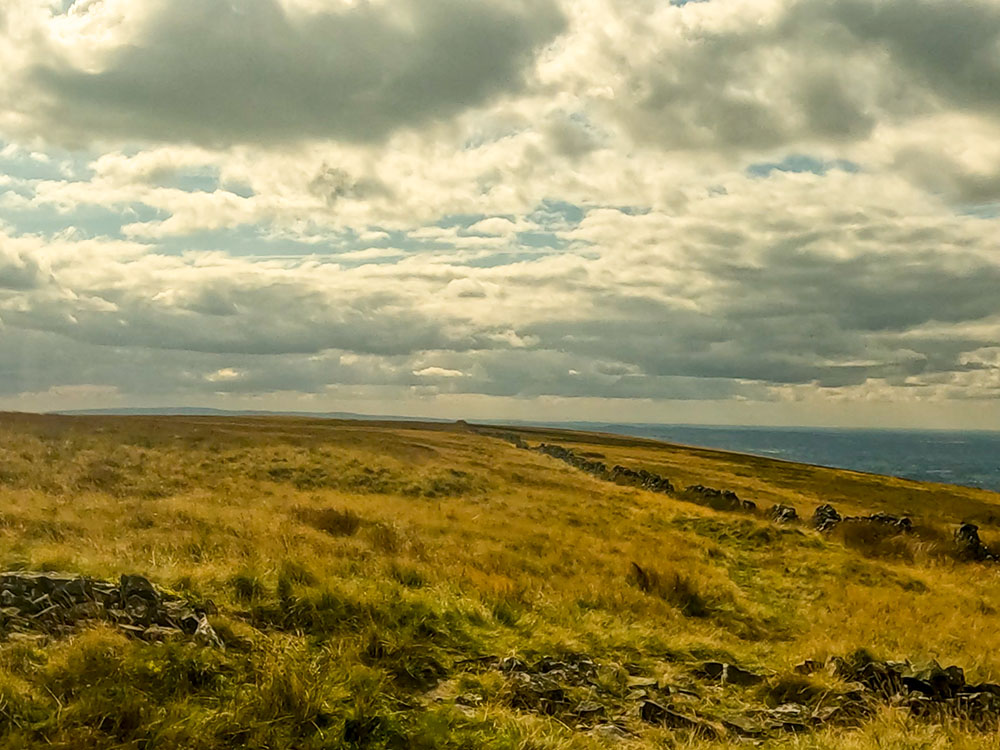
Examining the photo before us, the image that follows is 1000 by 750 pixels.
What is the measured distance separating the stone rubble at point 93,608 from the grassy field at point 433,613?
1.14ft

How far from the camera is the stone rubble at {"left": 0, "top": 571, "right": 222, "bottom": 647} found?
8.05m

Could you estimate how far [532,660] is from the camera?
10.1 meters

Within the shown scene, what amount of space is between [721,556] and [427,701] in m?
16.5

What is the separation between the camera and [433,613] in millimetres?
10695

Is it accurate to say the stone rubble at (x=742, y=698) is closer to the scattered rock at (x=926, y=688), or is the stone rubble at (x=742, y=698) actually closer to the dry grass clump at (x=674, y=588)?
the scattered rock at (x=926, y=688)

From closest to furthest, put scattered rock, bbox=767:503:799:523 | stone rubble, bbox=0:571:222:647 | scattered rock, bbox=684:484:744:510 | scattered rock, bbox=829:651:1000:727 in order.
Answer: stone rubble, bbox=0:571:222:647 → scattered rock, bbox=829:651:1000:727 → scattered rock, bbox=767:503:799:523 → scattered rock, bbox=684:484:744:510

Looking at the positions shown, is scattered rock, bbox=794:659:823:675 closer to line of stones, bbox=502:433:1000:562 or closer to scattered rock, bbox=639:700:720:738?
scattered rock, bbox=639:700:720:738

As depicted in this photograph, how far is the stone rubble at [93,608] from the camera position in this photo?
317 inches

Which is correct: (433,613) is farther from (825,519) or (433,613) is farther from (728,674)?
(825,519)

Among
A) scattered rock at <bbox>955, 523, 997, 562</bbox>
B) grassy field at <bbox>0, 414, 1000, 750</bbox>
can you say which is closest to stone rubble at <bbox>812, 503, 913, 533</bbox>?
grassy field at <bbox>0, 414, 1000, 750</bbox>

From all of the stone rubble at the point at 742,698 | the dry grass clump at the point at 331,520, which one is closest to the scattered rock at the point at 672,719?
the stone rubble at the point at 742,698

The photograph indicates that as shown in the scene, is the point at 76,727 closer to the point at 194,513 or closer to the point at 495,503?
the point at 194,513

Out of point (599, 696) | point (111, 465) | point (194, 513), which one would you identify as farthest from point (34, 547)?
point (111, 465)

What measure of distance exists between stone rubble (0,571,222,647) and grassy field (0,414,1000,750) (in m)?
0.35
